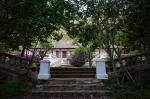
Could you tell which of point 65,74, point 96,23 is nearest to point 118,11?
point 96,23

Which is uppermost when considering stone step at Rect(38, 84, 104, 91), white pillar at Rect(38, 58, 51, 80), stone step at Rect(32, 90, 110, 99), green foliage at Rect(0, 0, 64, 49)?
green foliage at Rect(0, 0, 64, 49)

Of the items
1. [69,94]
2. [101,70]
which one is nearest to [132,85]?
[101,70]

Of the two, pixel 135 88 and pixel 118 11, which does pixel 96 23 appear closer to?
pixel 118 11

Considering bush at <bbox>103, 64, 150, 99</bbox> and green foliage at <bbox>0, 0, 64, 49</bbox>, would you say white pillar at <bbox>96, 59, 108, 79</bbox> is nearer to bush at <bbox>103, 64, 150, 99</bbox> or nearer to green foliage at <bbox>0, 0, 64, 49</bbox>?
bush at <bbox>103, 64, 150, 99</bbox>

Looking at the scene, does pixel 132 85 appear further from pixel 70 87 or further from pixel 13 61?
pixel 13 61

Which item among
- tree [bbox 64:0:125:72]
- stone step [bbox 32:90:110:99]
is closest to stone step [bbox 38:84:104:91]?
stone step [bbox 32:90:110:99]

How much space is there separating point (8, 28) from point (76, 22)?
610 cm

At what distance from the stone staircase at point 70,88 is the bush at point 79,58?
6.47 m

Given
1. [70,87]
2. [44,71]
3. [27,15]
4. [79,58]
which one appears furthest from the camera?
[79,58]

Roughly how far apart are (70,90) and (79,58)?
1100 cm

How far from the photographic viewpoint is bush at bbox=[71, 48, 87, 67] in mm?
23688

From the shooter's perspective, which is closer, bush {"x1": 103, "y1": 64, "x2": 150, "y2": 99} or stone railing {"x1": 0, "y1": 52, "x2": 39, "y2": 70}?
bush {"x1": 103, "y1": 64, "x2": 150, "y2": 99}

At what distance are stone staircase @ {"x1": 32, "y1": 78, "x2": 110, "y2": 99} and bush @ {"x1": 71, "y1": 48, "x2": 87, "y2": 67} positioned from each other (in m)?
8.39

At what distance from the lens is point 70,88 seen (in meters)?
13.6
